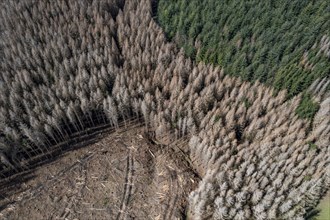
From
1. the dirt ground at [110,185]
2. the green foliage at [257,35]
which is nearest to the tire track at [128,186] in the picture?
the dirt ground at [110,185]

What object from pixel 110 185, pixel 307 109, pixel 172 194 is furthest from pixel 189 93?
pixel 110 185

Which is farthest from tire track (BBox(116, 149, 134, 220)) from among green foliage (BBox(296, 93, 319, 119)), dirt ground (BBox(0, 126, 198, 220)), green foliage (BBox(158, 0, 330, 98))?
green foliage (BBox(296, 93, 319, 119))

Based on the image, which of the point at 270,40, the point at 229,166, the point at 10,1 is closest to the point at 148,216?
the point at 229,166

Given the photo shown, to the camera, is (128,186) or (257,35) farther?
(257,35)

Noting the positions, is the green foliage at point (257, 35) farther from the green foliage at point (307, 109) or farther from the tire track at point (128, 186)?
the tire track at point (128, 186)

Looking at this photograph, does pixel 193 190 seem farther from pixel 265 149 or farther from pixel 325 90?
pixel 325 90

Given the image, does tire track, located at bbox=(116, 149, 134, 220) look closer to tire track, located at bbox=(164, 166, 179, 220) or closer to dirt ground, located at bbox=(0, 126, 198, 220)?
dirt ground, located at bbox=(0, 126, 198, 220)

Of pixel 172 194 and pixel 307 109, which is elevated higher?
pixel 307 109

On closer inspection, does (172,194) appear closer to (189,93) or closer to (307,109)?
(189,93)
